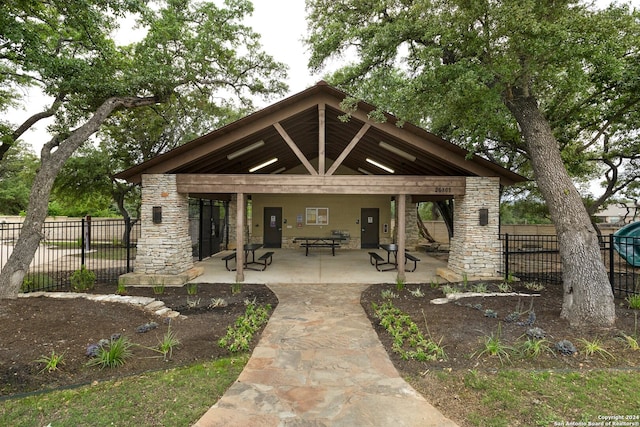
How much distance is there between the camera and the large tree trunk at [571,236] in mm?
4809

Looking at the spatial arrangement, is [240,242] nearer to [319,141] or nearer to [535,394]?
[319,141]

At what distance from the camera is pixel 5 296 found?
5.49 m

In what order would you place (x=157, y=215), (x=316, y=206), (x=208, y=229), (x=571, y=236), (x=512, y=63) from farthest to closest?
(x=316, y=206), (x=208, y=229), (x=157, y=215), (x=512, y=63), (x=571, y=236)

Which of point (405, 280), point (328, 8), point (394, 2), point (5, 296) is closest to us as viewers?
point (5, 296)

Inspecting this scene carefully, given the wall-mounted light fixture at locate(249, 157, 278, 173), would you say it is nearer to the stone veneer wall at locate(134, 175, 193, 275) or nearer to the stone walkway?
the stone veneer wall at locate(134, 175, 193, 275)

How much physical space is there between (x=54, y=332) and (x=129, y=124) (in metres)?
13.0

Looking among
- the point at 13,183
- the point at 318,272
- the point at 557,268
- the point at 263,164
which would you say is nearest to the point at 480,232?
the point at 318,272

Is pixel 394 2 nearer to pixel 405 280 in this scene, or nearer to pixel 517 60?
pixel 517 60

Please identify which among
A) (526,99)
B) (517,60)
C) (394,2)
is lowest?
(526,99)

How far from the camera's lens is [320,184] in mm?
7945

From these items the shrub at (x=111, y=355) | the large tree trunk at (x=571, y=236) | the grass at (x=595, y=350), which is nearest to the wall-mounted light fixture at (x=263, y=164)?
the large tree trunk at (x=571, y=236)

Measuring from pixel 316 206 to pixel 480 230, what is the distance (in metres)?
8.62

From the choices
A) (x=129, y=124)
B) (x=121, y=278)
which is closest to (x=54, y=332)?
(x=121, y=278)

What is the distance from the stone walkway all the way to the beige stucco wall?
10232mm
